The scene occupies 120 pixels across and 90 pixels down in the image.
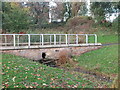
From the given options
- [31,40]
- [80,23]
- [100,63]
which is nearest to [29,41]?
[31,40]

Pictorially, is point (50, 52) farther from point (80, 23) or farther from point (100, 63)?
point (80, 23)

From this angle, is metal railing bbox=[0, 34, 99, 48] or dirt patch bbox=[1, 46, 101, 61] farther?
metal railing bbox=[0, 34, 99, 48]

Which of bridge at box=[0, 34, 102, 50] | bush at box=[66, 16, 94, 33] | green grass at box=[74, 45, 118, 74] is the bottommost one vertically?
green grass at box=[74, 45, 118, 74]

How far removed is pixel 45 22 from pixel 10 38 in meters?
12.4

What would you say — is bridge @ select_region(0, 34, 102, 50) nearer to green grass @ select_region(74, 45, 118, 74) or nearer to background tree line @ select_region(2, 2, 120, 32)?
green grass @ select_region(74, 45, 118, 74)

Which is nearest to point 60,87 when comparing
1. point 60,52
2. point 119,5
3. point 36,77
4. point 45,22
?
point 36,77

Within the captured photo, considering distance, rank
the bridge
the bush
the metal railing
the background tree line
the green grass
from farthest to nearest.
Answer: the bush → the background tree line → the metal railing → the bridge → the green grass

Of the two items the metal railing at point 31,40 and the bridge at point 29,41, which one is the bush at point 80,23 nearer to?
the metal railing at point 31,40

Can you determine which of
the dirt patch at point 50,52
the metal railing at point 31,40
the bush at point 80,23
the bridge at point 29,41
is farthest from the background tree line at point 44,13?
the dirt patch at point 50,52

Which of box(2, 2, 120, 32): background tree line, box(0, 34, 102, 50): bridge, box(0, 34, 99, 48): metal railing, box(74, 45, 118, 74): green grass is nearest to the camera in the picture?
box(74, 45, 118, 74): green grass

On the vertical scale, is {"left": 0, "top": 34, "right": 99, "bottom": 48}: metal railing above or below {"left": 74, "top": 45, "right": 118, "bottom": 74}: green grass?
above

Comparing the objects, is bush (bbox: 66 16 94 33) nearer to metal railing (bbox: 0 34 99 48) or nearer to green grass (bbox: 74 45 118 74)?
metal railing (bbox: 0 34 99 48)

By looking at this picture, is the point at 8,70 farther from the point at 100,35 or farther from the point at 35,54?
the point at 100,35

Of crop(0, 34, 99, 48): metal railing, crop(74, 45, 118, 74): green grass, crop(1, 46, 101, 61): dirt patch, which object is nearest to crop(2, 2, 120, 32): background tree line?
crop(0, 34, 99, 48): metal railing
